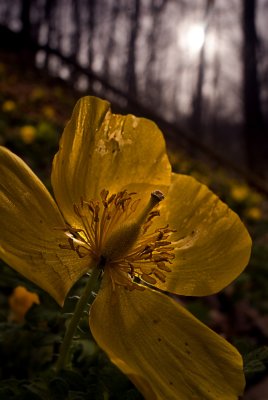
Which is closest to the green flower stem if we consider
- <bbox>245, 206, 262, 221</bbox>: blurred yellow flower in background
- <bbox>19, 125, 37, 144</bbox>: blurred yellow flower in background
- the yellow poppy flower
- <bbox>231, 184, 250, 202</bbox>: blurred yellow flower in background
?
the yellow poppy flower

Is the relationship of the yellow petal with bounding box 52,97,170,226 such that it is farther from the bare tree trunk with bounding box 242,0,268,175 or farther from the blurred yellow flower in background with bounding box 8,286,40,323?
the bare tree trunk with bounding box 242,0,268,175

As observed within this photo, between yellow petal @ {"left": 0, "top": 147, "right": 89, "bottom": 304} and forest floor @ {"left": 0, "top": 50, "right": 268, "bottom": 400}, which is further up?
yellow petal @ {"left": 0, "top": 147, "right": 89, "bottom": 304}

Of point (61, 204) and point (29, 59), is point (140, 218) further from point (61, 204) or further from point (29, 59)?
point (29, 59)

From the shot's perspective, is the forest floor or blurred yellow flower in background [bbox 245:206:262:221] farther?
blurred yellow flower in background [bbox 245:206:262:221]

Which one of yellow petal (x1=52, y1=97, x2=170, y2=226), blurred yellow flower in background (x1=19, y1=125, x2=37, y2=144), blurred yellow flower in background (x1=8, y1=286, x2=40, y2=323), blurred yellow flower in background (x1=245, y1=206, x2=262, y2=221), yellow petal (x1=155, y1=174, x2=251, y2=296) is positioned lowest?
blurred yellow flower in background (x1=245, y1=206, x2=262, y2=221)

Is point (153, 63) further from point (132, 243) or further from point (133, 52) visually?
point (132, 243)

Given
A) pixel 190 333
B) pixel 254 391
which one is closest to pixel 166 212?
pixel 190 333
